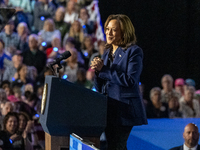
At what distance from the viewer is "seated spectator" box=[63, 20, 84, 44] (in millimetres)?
5613

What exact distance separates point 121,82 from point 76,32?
12.3ft

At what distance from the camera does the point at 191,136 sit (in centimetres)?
345

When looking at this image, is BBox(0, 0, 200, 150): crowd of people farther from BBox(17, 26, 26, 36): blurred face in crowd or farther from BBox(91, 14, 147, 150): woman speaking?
BBox(91, 14, 147, 150): woman speaking

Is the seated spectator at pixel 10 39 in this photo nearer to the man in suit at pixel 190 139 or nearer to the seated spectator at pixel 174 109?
the seated spectator at pixel 174 109

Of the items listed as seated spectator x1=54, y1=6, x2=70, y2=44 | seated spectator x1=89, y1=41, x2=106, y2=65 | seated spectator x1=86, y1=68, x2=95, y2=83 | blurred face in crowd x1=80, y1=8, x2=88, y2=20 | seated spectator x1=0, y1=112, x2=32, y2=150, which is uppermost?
blurred face in crowd x1=80, y1=8, x2=88, y2=20

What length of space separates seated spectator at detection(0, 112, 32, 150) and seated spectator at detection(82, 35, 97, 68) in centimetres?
159

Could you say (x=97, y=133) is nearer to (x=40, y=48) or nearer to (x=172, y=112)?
(x=172, y=112)

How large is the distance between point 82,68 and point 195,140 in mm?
2190

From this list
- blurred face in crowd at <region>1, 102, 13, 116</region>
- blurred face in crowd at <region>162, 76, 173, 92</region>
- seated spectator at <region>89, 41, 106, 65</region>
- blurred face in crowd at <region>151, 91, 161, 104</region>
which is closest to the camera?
blurred face in crowd at <region>1, 102, 13, 116</region>

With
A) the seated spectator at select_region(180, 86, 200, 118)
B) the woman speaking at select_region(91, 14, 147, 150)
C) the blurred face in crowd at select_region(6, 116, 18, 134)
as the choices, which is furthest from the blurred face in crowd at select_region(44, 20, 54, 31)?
the woman speaking at select_region(91, 14, 147, 150)

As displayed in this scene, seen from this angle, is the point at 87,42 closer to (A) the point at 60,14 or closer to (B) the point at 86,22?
(B) the point at 86,22

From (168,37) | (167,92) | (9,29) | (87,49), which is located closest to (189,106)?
(167,92)

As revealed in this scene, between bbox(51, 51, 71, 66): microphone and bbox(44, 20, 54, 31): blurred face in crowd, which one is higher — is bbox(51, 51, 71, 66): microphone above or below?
below

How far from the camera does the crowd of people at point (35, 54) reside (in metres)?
4.47
